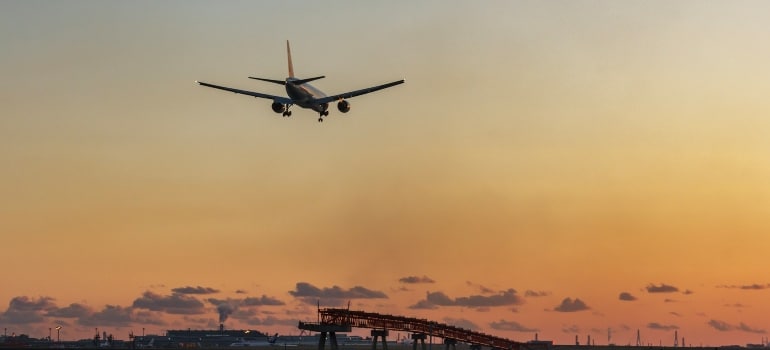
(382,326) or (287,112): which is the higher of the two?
(287,112)

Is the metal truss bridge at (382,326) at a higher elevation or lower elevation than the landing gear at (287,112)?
lower

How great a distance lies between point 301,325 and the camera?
13938 cm

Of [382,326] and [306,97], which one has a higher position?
[306,97]

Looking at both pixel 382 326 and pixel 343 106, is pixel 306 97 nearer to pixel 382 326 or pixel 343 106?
pixel 343 106

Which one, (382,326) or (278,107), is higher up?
(278,107)

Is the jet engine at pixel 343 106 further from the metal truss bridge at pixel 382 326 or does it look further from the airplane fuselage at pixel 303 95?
the metal truss bridge at pixel 382 326

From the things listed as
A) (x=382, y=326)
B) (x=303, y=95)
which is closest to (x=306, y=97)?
(x=303, y=95)

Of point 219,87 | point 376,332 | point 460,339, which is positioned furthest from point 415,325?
point 219,87

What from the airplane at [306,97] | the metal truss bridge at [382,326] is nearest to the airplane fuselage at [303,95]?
the airplane at [306,97]

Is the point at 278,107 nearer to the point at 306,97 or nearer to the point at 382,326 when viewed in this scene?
the point at 306,97

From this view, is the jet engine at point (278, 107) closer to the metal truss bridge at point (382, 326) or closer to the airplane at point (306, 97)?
the airplane at point (306, 97)

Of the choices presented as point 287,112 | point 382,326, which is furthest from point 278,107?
point 382,326

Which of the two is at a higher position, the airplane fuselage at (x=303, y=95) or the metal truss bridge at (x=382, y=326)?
the airplane fuselage at (x=303, y=95)

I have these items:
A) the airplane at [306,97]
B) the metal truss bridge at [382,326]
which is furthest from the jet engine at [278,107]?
the metal truss bridge at [382,326]
